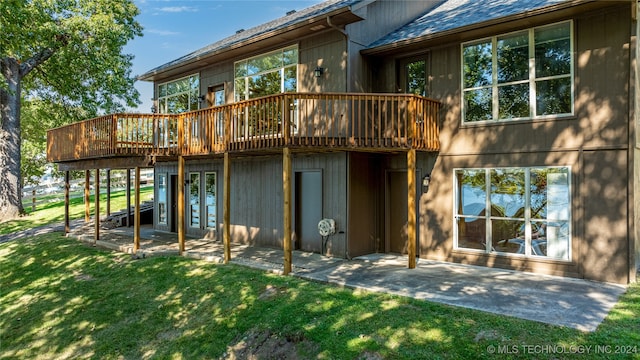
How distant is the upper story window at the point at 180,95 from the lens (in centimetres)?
1352

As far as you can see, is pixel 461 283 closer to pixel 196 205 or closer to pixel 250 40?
pixel 250 40

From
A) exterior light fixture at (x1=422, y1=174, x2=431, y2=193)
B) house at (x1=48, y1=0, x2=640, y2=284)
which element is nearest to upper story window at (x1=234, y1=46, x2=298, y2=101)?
house at (x1=48, y1=0, x2=640, y2=284)

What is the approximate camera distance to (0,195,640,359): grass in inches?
186

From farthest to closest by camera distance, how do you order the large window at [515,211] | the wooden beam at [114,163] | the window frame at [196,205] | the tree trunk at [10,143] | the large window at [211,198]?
the tree trunk at [10,143]
the window frame at [196,205]
the large window at [211,198]
the wooden beam at [114,163]
the large window at [515,211]

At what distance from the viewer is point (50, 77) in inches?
696

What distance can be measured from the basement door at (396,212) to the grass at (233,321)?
11.0 ft

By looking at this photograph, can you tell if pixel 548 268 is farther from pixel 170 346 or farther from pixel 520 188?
pixel 170 346

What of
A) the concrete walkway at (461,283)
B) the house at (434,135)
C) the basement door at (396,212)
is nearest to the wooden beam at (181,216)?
the concrete walkway at (461,283)

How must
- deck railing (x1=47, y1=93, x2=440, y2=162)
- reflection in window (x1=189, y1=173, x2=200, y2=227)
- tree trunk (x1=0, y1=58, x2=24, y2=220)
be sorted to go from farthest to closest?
tree trunk (x1=0, y1=58, x2=24, y2=220) < reflection in window (x1=189, y1=173, x2=200, y2=227) < deck railing (x1=47, y1=93, x2=440, y2=162)

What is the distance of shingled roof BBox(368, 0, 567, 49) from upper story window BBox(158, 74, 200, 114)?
6739 mm

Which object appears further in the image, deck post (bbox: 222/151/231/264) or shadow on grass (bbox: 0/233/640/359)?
deck post (bbox: 222/151/231/264)

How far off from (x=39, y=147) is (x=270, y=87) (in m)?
20.1

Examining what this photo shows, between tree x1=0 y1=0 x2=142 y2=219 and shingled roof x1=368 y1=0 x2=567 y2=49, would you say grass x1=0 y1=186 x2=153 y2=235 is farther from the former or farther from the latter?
shingled roof x1=368 y1=0 x2=567 y2=49

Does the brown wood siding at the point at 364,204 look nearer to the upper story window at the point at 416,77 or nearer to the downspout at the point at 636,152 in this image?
the upper story window at the point at 416,77
